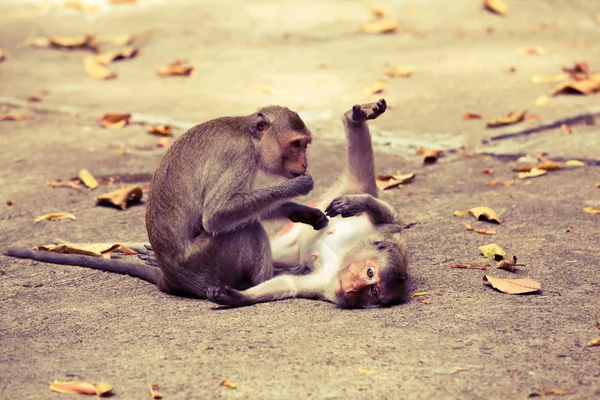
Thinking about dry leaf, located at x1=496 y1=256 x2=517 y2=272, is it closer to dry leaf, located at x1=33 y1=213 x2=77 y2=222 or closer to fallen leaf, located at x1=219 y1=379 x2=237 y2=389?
fallen leaf, located at x1=219 y1=379 x2=237 y2=389

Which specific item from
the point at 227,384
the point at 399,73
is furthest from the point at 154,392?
the point at 399,73

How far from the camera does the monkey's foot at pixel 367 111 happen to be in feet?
16.3

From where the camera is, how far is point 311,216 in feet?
16.0

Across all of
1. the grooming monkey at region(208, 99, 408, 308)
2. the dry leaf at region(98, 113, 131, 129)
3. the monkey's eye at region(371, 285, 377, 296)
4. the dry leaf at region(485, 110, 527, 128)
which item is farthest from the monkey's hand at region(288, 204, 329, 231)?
the dry leaf at region(98, 113, 131, 129)

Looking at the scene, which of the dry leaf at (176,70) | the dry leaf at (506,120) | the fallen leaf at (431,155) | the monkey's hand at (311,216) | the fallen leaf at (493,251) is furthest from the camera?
the dry leaf at (176,70)

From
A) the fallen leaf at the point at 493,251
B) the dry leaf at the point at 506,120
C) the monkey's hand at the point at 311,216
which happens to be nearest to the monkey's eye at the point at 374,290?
the monkey's hand at the point at 311,216

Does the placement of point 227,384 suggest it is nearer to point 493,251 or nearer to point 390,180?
point 493,251

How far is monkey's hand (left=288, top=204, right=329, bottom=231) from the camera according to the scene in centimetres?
486

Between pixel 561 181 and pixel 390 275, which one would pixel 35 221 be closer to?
pixel 390 275

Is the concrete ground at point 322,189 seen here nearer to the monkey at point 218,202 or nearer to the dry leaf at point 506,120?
the dry leaf at point 506,120

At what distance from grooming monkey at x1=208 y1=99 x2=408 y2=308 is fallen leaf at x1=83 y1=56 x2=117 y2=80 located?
196 inches

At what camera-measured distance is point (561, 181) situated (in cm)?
646

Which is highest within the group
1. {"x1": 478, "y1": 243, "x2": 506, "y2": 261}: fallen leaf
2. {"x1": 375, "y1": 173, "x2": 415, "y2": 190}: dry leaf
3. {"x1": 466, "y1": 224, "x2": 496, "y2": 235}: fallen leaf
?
{"x1": 478, "y1": 243, "x2": 506, "y2": 261}: fallen leaf

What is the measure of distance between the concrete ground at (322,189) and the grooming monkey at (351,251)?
0.47 ft
